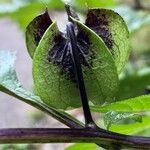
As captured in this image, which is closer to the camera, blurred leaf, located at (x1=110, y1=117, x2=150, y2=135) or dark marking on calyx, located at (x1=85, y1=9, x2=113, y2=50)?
dark marking on calyx, located at (x1=85, y1=9, x2=113, y2=50)

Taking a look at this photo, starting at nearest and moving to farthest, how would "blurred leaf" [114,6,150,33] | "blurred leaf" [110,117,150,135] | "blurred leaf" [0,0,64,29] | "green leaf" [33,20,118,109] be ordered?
"green leaf" [33,20,118,109], "blurred leaf" [110,117,150,135], "blurred leaf" [114,6,150,33], "blurred leaf" [0,0,64,29]

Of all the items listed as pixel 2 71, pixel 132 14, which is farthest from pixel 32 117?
pixel 2 71

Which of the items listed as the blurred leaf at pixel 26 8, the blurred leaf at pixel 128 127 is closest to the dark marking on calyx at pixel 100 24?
the blurred leaf at pixel 128 127

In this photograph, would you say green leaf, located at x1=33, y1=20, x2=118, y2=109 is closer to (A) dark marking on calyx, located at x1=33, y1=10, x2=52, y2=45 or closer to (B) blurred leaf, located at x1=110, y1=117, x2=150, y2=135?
(A) dark marking on calyx, located at x1=33, y1=10, x2=52, y2=45

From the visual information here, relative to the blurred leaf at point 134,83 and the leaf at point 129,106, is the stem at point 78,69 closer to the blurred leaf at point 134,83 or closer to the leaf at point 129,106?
the leaf at point 129,106

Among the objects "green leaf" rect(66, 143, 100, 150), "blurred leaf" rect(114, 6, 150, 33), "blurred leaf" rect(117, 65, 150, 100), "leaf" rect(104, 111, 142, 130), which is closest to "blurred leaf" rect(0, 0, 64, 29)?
"blurred leaf" rect(114, 6, 150, 33)

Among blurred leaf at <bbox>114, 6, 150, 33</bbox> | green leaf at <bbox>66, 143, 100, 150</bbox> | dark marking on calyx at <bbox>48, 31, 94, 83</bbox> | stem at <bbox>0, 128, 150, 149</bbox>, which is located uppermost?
blurred leaf at <bbox>114, 6, 150, 33</bbox>

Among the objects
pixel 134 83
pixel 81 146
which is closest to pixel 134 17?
pixel 134 83

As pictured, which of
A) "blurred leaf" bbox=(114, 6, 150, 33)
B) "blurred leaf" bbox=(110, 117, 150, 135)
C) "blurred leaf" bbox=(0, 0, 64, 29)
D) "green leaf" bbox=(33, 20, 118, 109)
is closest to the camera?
"green leaf" bbox=(33, 20, 118, 109)
